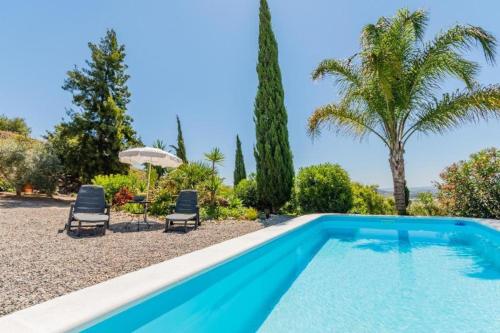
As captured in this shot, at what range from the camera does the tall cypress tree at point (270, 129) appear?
40.1 feet

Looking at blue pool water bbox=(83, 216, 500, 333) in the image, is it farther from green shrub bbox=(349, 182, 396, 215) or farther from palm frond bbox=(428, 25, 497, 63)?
palm frond bbox=(428, 25, 497, 63)

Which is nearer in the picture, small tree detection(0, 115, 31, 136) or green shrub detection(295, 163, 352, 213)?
green shrub detection(295, 163, 352, 213)

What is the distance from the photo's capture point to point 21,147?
1723cm

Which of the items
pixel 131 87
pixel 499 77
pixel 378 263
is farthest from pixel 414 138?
pixel 131 87

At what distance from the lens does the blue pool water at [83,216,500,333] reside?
3088 millimetres

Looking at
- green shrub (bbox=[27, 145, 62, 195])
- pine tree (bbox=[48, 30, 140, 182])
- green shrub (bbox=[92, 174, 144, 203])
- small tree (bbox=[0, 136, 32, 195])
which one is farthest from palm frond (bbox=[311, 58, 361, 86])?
small tree (bbox=[0, 136, 32, 195])

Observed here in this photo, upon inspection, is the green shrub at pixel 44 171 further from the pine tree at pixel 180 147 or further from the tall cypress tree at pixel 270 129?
the tall cypress tree at pixel 270 129

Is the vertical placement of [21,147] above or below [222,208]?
above

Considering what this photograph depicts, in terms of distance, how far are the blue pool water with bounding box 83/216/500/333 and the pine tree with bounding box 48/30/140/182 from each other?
668 inches

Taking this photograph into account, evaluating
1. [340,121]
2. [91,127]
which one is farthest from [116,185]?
[340,121]

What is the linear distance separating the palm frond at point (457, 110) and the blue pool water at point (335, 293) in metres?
4.45

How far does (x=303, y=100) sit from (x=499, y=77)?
8.84 meters

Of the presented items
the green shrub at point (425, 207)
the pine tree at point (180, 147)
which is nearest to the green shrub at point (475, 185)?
the green shrub at point (425, 207)

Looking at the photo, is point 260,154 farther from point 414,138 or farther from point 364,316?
point 364,316
